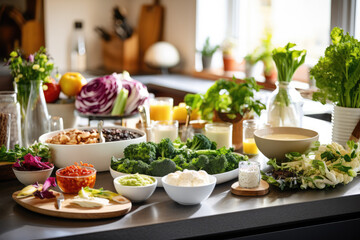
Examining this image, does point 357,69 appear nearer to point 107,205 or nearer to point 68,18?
point 107,205

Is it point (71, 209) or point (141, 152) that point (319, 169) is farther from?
point (71, 209)

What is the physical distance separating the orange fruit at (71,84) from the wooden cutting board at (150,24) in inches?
112

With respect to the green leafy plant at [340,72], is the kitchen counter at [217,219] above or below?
below

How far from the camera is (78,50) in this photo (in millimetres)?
5258

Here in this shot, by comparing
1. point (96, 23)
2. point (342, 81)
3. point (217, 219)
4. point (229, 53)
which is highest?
point (96, 23)

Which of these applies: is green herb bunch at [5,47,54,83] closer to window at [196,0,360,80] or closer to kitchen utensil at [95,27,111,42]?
window at [196,0,360,80]

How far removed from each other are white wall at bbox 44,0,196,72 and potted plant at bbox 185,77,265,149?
2749mm

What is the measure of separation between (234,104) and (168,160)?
1.98 feet

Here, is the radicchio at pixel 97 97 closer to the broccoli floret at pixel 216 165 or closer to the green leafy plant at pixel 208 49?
the broccoli floret at pixel 216 165

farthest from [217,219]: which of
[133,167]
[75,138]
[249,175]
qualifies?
[75,138]

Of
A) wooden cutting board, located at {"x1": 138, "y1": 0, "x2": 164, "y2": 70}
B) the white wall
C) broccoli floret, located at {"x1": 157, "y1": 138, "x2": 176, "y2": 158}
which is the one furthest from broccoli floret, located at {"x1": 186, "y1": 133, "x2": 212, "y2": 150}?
wooden cutting board, located at {"x1": 138, "y1": 0, "x2": 164, "y2": 70}

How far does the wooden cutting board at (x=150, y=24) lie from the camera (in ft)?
16.8

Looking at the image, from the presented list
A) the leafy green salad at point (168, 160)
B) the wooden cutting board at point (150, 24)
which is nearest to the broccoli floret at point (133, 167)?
the leafy green salad at point (168, 160)

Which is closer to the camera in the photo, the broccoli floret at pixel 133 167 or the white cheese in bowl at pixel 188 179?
the white cheese in bowl at pixel 188 179
